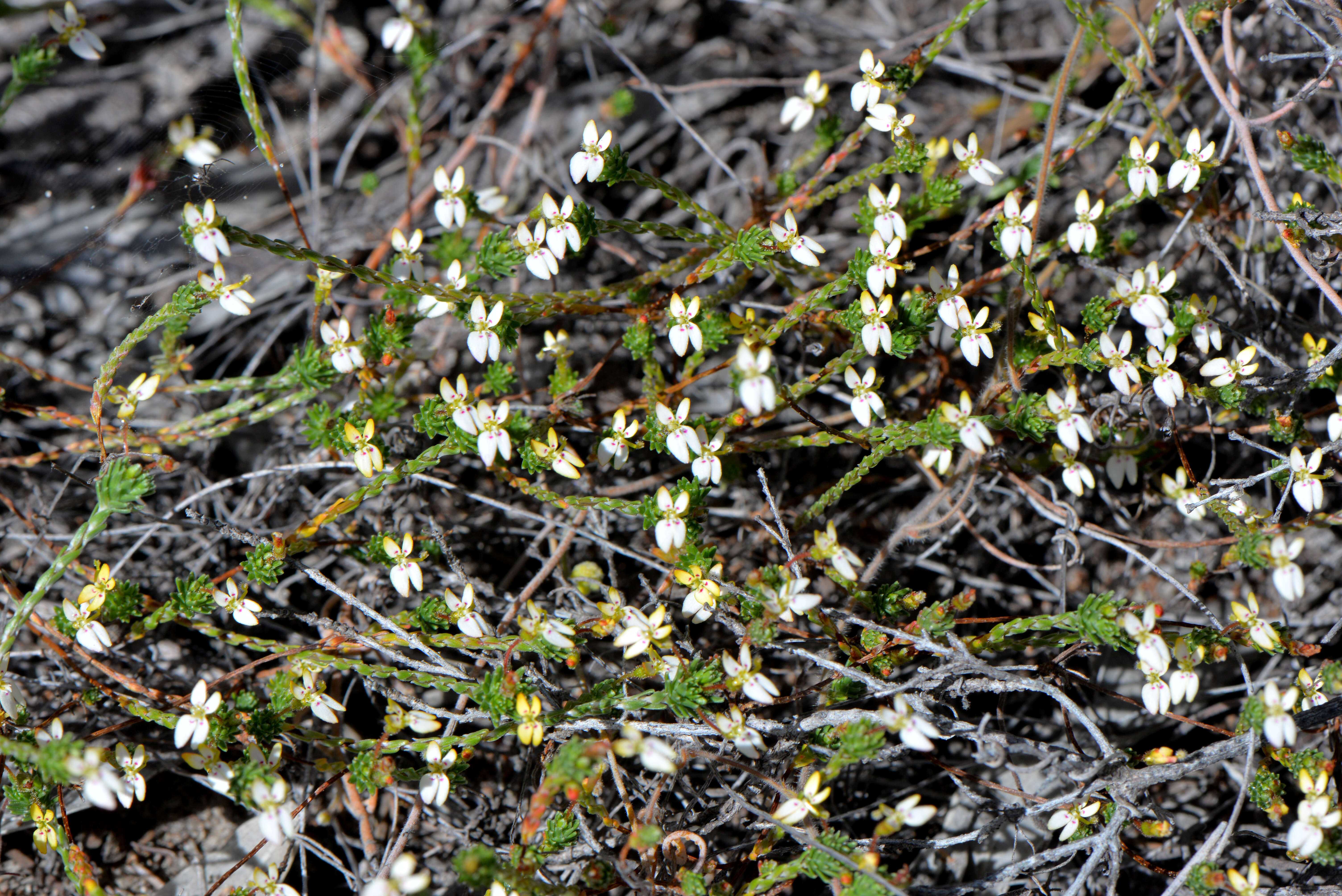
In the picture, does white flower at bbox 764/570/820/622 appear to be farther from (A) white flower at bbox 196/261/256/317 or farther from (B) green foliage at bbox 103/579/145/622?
(B) green foliage at bbox 103/579/145/622

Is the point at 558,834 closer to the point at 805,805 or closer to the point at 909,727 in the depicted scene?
the point at 805,805

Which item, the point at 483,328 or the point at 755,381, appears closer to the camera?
the point at 755,381

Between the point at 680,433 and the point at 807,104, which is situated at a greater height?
the point at 807,104

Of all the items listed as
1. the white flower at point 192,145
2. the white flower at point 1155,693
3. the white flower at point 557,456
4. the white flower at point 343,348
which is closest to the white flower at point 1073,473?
the white flower at point 1155,693

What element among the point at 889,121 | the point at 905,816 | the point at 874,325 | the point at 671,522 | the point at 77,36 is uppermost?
the point at 77,36

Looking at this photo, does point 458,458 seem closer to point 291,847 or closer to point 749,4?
point 291,847

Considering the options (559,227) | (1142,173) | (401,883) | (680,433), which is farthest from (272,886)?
(1142,173)
